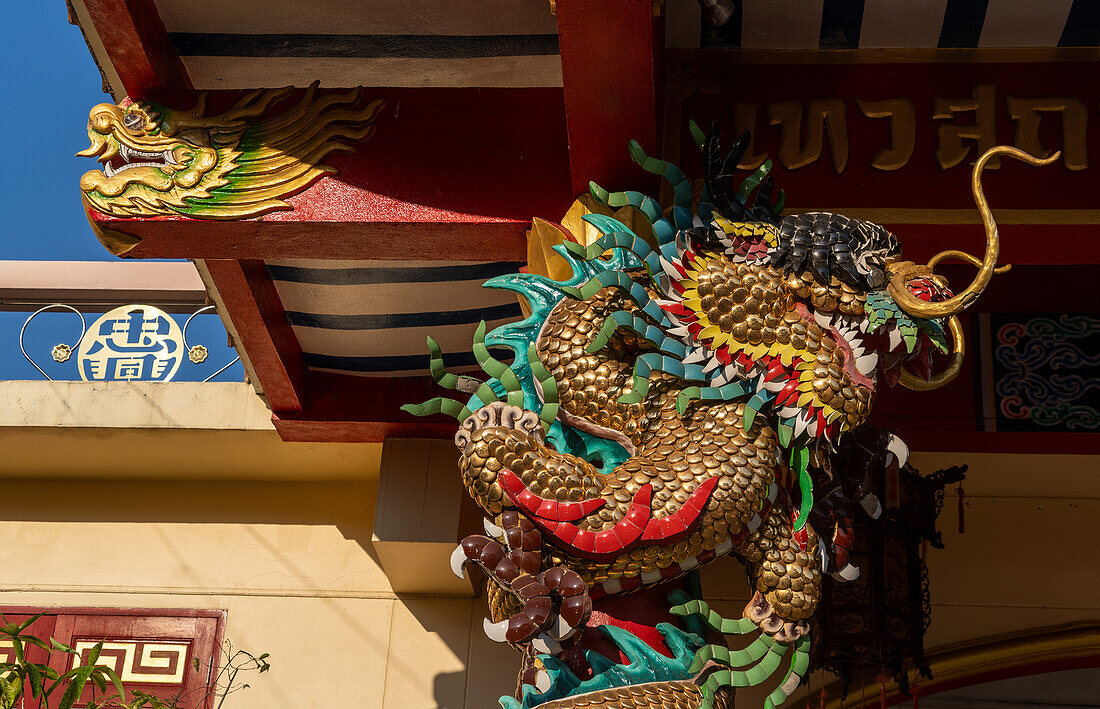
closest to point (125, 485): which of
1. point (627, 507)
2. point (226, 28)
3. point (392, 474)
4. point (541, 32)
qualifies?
point (392, 474)

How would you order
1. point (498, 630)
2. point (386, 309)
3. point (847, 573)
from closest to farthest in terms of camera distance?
point (498, 630) < point (847, 573) < point (386, 309)

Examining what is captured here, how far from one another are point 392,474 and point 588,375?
6.67 feet

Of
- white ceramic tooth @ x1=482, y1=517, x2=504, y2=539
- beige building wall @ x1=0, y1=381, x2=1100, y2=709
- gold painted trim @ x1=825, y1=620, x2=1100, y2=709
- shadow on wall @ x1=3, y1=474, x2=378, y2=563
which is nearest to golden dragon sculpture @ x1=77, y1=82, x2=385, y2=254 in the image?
white ceramic tooth @ x1=482, y1=517, x2=504, y2=539

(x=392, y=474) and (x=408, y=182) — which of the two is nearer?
(x=408, y=182)

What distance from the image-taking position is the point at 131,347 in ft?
16.0

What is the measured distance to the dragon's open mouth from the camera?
3.07 meters

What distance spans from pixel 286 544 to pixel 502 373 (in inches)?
102

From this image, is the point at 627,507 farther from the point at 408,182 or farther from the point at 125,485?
the point at 125,485

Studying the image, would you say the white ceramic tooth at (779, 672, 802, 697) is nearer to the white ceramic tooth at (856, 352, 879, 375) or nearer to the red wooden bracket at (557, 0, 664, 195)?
the white ceramic tooth at (856, 352, 879, 375)

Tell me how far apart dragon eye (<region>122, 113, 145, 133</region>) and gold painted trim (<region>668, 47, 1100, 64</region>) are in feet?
4.30

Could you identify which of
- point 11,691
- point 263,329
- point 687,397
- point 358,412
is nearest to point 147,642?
point 358,412

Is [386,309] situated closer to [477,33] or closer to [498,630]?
[477,33]

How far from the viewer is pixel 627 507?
241 cm

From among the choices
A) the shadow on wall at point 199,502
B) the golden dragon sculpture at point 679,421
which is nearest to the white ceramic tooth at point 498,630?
the golden dragon sculpture at point 679,421
